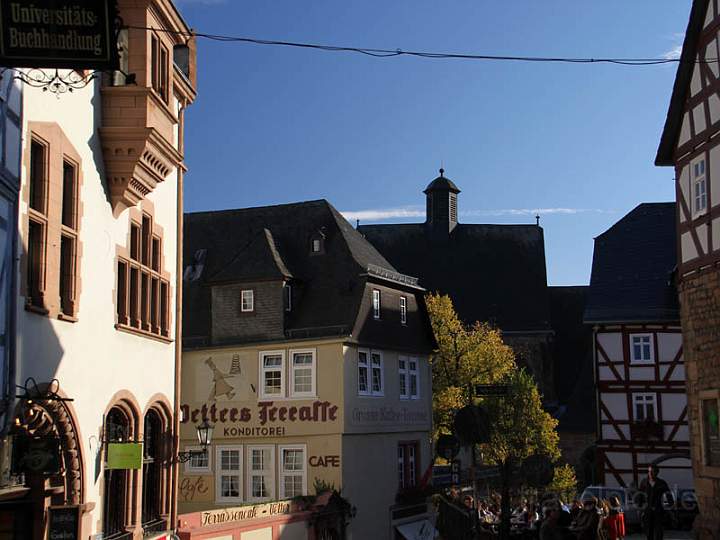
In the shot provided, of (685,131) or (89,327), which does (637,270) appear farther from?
(89,327)

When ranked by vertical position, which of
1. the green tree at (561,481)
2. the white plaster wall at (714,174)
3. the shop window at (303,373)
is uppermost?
the white plaster wall at (714,174)

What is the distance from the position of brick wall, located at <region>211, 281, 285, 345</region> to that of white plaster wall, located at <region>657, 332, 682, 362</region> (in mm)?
15646

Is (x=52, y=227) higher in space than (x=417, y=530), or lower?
higher

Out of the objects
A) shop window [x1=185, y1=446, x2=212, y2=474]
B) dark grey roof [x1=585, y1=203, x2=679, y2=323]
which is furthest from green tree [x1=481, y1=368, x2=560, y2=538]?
shop window [x1=185, y1=446, x2=212, y2=474]

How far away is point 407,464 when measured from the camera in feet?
114

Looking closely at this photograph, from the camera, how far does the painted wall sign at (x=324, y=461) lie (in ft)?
98.9

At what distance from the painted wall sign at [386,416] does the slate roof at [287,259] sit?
2577 millimetres

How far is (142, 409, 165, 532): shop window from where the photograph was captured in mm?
18281

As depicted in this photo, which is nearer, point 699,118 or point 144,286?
point 144,286

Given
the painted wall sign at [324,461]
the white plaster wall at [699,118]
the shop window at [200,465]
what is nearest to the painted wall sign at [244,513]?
the painted wall sign at [324,461]

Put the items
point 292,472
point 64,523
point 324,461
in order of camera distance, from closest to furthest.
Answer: point 64,523, point 324,461, point 292,472

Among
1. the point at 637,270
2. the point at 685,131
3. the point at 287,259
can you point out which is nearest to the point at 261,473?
the point at 287,259

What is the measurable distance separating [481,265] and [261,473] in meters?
38.2

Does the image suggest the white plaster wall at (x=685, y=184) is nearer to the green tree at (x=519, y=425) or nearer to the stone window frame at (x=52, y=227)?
the stone window frame at (x=52, y=227)
